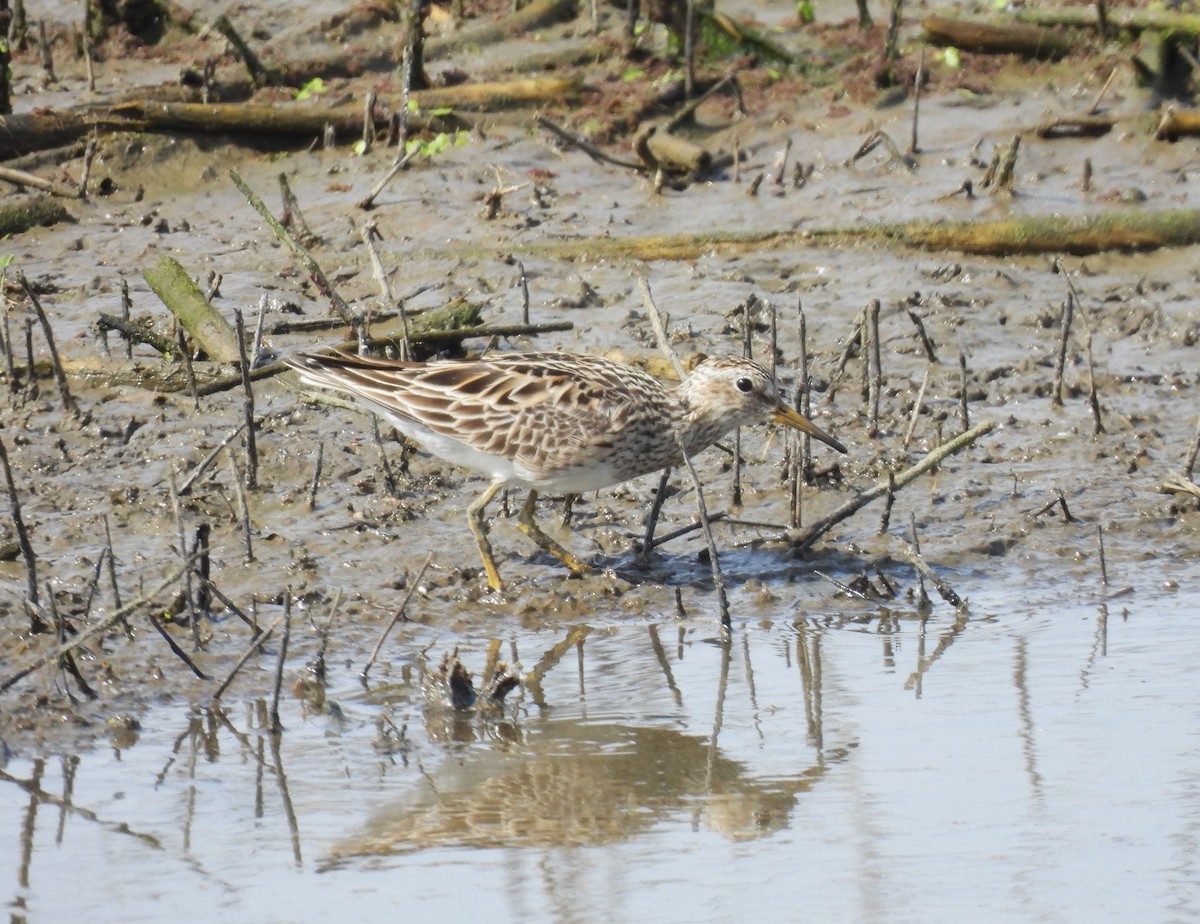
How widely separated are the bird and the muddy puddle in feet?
1.67

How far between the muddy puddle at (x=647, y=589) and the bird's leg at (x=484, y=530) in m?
0.18

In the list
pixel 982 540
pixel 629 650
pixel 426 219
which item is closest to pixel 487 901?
pixel 629 650

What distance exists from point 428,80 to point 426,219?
7.44 feet

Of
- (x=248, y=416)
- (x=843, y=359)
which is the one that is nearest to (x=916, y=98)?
(x=843, y=359)

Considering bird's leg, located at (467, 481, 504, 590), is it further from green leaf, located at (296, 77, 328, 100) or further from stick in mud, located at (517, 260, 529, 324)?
green leaf, located at (296, 77, 328, 100)

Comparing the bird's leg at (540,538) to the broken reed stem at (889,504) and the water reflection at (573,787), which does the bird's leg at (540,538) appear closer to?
the water reflection at (573,787)

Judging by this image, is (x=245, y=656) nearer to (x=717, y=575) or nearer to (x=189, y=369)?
(x=717, y=575)

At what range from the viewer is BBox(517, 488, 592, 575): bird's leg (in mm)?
8469

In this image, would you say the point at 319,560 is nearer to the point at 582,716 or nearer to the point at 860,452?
the point at 582,716

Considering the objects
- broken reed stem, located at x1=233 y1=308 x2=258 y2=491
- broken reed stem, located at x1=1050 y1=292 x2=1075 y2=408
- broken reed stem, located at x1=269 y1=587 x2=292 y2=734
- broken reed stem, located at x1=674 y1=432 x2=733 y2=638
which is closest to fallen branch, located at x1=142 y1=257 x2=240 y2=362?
broken reed stem, located at x1=233 y1=308 x2=258 y2=491

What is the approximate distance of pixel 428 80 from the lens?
14500 millimetres

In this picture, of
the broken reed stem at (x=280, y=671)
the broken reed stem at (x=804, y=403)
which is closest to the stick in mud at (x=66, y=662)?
the broken reed stem at (x=280, y=671)

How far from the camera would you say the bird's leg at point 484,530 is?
8336 mm

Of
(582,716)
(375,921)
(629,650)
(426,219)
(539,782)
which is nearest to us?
(375,921)
